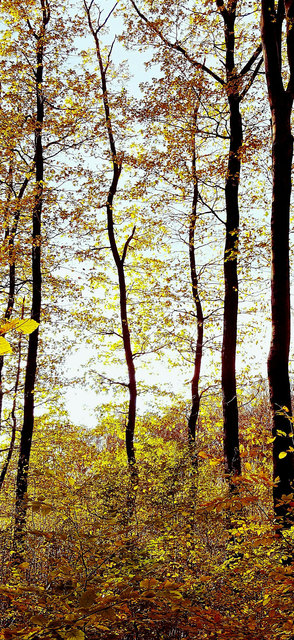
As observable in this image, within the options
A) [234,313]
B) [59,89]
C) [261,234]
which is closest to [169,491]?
[234,313]

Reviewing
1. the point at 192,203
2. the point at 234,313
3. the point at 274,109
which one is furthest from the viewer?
the point at 192,203

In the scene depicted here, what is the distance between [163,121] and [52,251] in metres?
4.81

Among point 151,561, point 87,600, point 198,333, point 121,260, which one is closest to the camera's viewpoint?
point 87,600

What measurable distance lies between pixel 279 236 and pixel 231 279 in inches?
114

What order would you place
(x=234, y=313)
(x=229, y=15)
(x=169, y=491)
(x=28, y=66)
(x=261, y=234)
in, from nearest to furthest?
(x=169, y=491)
(x=234, y=313)
(x=229, y=15)
(x=261, y=234)
(x=28, y=66)

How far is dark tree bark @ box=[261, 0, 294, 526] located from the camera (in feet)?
15.7

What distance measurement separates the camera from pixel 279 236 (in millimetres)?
5316

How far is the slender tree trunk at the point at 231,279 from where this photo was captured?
738cm

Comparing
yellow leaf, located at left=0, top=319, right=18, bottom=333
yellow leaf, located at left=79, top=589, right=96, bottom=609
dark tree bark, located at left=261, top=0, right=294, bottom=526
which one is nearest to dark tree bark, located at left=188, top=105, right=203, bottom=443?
dark tree bark, located at left=261, top=0, right=294, bottom=526

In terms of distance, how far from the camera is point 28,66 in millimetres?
11633

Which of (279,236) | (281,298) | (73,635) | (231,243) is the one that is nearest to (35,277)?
(231,243)

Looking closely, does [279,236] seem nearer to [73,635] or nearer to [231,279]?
[231,279]

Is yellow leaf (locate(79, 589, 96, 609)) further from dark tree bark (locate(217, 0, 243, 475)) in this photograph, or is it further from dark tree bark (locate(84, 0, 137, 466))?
dark tree bark (locate(84, 0, 137, 466))

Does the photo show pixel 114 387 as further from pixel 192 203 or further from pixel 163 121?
pixel 163 121
